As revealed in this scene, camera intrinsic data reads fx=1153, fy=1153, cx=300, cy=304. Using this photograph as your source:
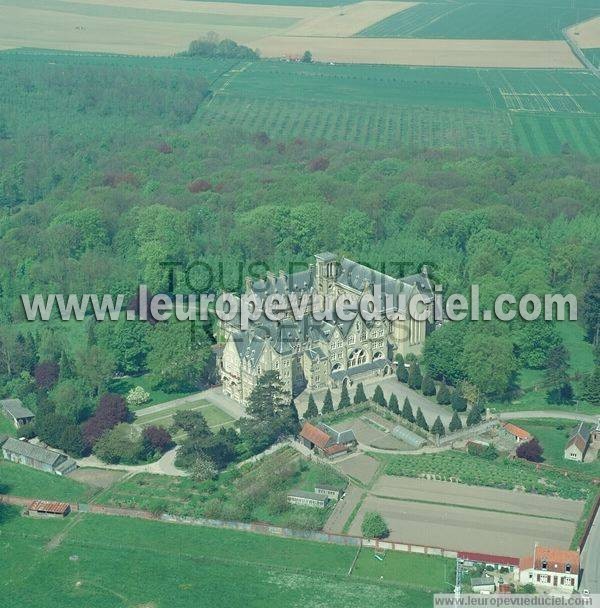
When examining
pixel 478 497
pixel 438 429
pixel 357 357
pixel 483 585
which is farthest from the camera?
pixel 357 357

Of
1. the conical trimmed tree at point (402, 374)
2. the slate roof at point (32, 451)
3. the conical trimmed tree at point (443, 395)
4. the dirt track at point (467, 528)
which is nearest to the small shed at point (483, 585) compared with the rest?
the dirt track at point (467, 528)

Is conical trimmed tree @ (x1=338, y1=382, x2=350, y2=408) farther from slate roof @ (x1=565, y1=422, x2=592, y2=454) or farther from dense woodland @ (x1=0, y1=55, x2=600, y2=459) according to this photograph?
slate roof @ (x1=565, y1=422, x2=592, y2=454)

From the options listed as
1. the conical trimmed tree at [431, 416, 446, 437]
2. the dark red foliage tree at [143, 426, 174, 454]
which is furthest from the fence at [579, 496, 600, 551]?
the dark red foliage tree at [143, 426, 174, 454]

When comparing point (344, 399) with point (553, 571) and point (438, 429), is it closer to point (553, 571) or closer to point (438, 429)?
point (438, 429)

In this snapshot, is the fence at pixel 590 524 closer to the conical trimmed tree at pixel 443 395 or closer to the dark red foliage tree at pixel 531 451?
the dark red foliage tree at pixel 531 451

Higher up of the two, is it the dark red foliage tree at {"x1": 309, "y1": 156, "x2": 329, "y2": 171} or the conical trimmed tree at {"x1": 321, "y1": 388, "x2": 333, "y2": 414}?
the dark red foliage tree at {"x1": 309, "y1": 156, "x2": 329, "y2": 171}

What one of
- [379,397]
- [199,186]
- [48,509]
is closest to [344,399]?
[379,397]

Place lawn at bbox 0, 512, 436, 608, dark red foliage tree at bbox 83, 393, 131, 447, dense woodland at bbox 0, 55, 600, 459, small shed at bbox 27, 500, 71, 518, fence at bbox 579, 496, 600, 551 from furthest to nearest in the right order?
dense woodland at bbox 0, 55, 600, 459
dark red foliage tree at bbox 83, 393, 131, 447
small shed at bbox 27, 500, 71, 518
fence at bbox 579, 496, 600, 551
lawn at bbox 0, 512, 436, 608
